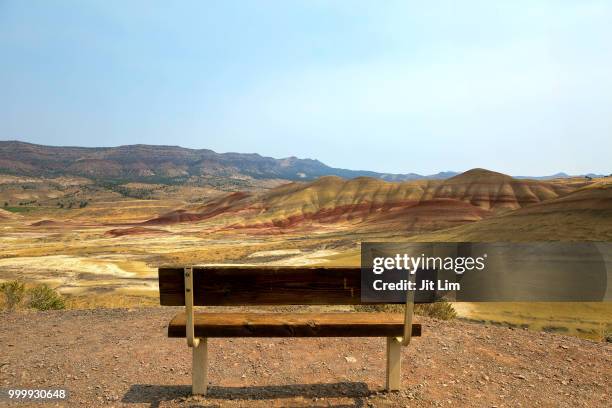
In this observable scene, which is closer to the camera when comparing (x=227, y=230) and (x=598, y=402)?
(x=598, y=402)

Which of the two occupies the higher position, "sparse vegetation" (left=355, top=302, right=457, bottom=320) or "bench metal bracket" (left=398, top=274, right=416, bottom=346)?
"bench metal bracket" (left=398, top=274, right=416, bottom=346)

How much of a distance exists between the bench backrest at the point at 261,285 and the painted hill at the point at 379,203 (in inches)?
2128

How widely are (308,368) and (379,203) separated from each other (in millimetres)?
73937

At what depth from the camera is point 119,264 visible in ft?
111

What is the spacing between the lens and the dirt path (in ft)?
13.5

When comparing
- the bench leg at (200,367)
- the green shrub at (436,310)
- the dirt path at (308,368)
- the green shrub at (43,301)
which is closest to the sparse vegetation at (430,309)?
the green shrub at (436,310)

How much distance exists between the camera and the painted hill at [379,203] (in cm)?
6225

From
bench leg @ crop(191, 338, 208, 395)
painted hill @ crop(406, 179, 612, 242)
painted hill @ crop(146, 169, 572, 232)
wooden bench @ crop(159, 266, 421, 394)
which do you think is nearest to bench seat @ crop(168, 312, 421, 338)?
wooden bench @ crop(159, 266, 421, 394)

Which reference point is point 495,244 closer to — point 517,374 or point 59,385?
point 517,374

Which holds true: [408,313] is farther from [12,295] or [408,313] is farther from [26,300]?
[26,300]

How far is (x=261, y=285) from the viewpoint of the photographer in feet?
11.9

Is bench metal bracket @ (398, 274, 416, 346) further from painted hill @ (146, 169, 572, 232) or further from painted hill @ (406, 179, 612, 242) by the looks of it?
painted hill @ (146, 169, 572, 232)

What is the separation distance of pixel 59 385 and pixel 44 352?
138 cm

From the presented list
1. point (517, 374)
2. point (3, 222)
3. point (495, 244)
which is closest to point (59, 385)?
point (517, 374)
